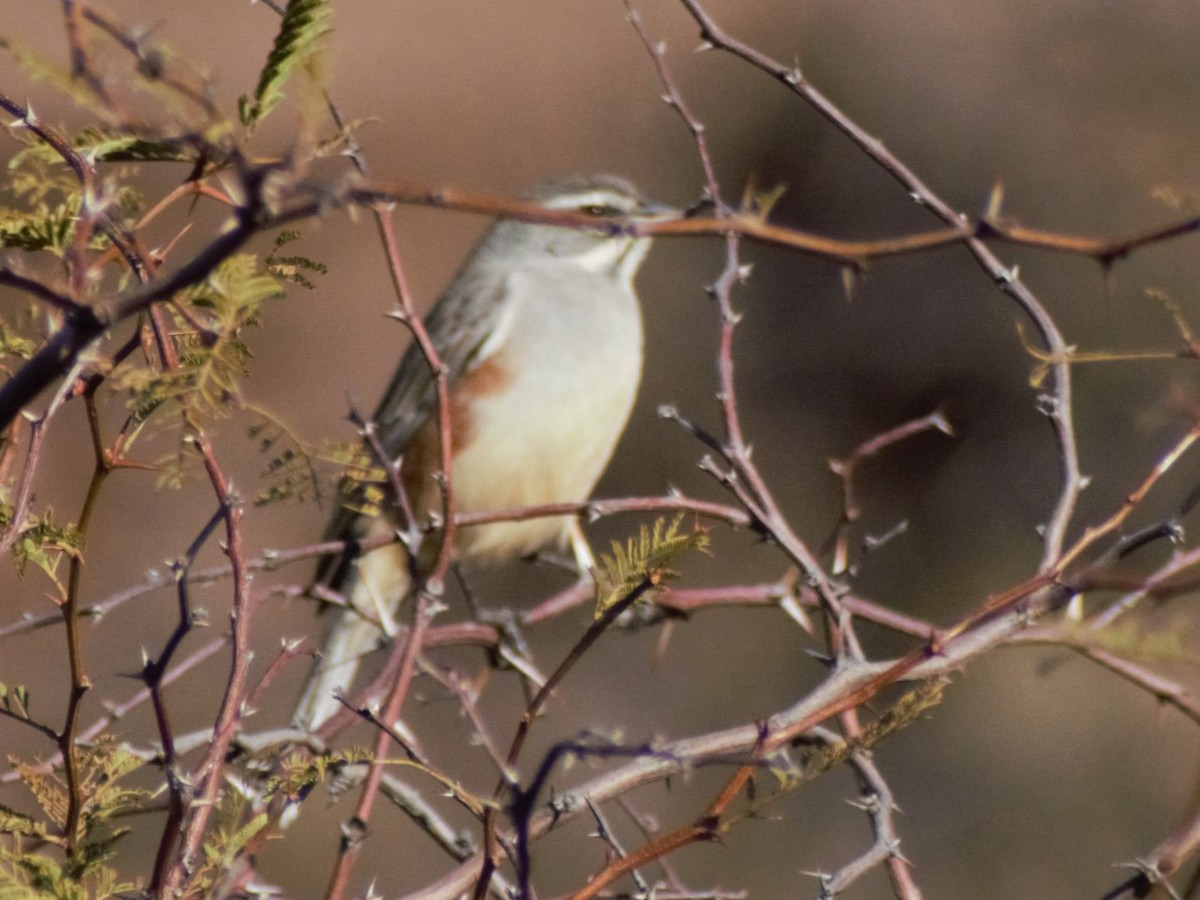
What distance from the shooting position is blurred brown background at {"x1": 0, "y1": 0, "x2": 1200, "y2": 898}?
8586 millimetres

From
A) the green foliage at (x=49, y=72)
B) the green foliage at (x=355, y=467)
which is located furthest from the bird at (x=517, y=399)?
the green foliage at (x=49, y=72)

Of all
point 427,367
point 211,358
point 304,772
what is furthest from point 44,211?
point 427,367

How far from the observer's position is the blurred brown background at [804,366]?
28.2ft

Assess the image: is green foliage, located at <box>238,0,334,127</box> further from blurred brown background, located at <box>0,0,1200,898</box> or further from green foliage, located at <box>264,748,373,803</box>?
blurred brown background, located at <box>0,0,1200,898</box>

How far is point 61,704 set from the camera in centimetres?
885

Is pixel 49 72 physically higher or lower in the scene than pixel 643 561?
higher

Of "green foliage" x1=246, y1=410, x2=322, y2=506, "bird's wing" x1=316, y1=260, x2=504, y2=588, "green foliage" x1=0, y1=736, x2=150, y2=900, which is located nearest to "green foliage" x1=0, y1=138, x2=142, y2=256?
"green foliage" x1=246, y1=410, x2=322, y2=506

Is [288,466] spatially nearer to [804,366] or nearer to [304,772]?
[304,772]

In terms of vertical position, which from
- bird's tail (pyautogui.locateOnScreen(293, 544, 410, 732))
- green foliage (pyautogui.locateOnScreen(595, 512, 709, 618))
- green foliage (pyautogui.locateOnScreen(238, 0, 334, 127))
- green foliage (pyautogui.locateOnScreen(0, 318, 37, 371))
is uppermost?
green foliage (pyautogui.locateOnScreen(238, 0, 334, 127))

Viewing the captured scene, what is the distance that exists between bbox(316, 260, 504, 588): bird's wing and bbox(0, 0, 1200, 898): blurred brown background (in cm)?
282

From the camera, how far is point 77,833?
1682 millimetres

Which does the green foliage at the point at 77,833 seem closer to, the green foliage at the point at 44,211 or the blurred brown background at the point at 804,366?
the green foliage at the point at 44,211

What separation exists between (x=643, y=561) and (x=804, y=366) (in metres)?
8.73

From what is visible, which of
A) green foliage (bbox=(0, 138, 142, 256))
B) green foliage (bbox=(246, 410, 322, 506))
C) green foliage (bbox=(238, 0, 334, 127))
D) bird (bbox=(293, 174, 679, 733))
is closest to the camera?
green foliage (bbox=(238, 0, 334, 127))
